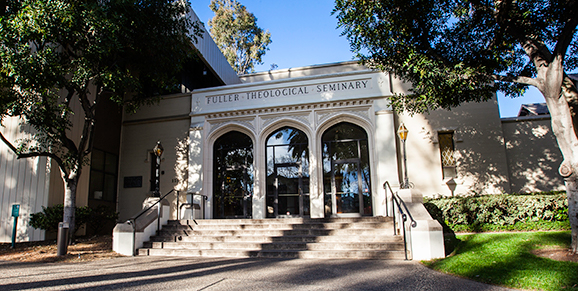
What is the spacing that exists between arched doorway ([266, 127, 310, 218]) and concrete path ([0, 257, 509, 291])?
232 inches

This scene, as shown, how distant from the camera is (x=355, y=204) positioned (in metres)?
13.9

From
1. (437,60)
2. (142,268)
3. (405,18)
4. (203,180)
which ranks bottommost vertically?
(142,268)

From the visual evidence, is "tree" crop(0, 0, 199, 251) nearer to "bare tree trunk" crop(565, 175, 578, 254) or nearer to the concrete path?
the concrete path

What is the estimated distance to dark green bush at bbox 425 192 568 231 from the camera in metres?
9.72

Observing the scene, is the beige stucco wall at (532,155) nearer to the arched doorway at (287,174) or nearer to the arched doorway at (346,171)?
the arched doorway at (346,171)

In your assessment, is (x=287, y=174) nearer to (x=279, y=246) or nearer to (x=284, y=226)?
(x=284, y=226)

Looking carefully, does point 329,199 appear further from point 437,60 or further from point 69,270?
point 69,270

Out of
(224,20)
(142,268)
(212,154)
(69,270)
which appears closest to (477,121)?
(212,154)

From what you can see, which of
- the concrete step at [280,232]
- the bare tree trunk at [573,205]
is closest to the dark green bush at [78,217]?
the concrete step at [280,232]

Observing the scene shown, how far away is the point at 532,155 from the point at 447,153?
2.84 m

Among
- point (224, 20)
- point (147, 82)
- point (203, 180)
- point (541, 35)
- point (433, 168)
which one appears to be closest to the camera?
point (541, 35)

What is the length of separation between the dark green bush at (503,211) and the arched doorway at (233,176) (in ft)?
23.9

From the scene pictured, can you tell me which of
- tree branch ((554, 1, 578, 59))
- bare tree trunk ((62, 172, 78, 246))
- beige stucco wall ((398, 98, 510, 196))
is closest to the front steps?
bare tree trunk ((62, 172, 78, 246))

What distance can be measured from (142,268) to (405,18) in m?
8.71
